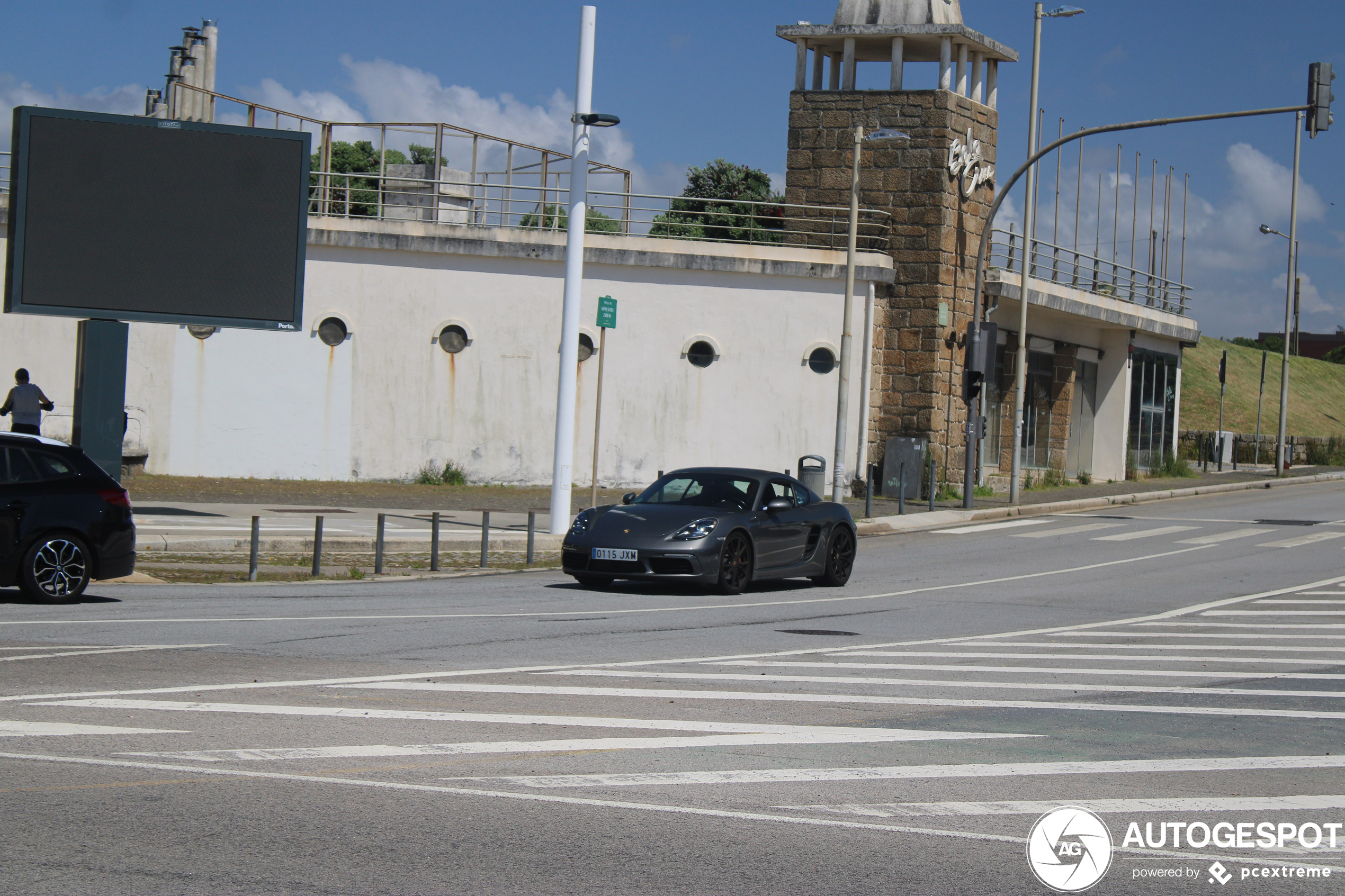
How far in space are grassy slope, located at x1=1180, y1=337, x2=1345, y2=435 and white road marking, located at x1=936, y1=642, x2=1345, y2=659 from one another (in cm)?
5651

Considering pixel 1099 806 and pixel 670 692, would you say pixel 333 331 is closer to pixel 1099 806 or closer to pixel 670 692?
pixel 670 692

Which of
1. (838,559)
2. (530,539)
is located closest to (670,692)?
(838,559)

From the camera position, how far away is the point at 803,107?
31438 mm

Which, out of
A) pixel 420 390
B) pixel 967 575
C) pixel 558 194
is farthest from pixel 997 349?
pixel 967 575

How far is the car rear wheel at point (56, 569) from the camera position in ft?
38.8

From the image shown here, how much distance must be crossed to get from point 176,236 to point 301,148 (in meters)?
2.17

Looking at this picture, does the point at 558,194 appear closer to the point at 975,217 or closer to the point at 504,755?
the point at 975,217

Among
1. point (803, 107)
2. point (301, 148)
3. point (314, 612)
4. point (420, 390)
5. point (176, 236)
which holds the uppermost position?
point (803, 107)

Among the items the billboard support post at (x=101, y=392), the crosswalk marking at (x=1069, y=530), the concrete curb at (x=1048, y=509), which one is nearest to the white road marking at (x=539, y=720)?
the billboard support post at (x=101, y=392)

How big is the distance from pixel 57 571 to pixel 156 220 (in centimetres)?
860

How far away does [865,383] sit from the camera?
30.8m

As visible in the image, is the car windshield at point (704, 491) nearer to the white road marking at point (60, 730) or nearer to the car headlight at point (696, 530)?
the car headlight at point (696, 530)

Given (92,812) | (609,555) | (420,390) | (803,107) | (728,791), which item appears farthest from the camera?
(803,107)

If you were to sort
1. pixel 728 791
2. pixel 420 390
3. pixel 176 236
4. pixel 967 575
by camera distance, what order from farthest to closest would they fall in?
pixel 420 390 → pixel 176 236 → pixel 967 575 → pixel 728 791
